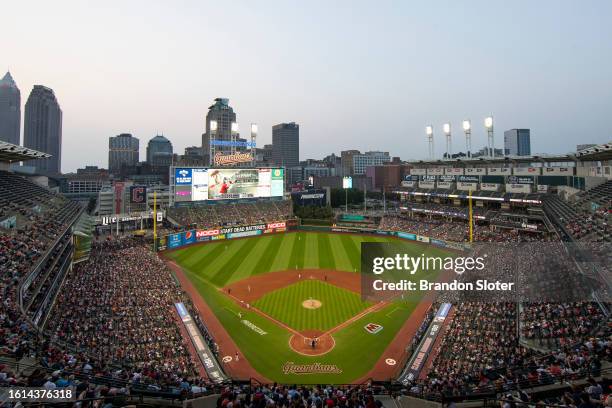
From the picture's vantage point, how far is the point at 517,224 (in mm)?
42938

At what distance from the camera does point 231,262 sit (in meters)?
38.7

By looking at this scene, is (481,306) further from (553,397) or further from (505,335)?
(553,397)

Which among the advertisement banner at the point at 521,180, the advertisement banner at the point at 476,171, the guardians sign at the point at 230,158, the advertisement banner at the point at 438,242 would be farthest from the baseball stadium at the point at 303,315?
the guardians sign at the point at 230,158

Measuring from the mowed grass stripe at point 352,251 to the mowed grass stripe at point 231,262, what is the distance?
1231 centimetres

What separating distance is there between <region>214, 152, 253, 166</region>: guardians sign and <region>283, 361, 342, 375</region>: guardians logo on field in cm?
4309

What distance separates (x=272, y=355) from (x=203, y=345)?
158 inches

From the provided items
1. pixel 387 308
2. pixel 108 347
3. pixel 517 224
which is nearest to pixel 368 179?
pixel 517 224

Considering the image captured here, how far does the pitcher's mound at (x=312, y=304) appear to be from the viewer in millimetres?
26503

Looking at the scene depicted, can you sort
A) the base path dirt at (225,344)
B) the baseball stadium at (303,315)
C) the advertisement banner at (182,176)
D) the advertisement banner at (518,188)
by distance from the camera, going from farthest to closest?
the advertisement banner at (182,176)
the advertisement banner at (518,188)
the base path dirt at (225,344)
the baseball stadium at (303,315)

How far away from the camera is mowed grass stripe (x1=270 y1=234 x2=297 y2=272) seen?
123ft

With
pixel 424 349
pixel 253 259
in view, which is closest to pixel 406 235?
pixel 253 259

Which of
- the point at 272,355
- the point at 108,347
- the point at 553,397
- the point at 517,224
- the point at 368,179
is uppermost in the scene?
the point at 368,179

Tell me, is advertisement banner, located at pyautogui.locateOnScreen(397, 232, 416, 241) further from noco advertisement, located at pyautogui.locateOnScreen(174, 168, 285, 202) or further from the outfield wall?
noco advertisement, located at pyautogui.locateOnScreen(174, 168, 285, 202)

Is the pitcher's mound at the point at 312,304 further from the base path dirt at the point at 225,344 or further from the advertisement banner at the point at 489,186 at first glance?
the advertisement banner at the point at 489,186
